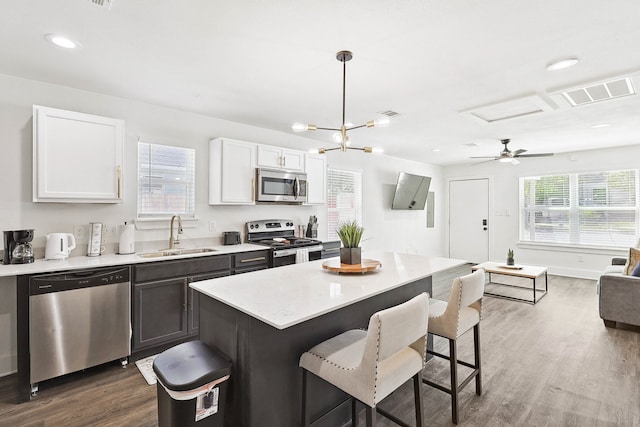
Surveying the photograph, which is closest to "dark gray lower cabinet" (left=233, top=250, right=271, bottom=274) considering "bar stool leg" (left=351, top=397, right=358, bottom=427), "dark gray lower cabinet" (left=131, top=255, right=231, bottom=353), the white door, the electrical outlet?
"dark gray lower cabinet" (left=131, top=255, right=231, bottom=353)

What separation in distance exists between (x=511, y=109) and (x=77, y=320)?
470cm

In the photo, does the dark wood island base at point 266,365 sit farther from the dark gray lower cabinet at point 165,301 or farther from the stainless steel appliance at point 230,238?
the stainless steel appliance at point 230,238

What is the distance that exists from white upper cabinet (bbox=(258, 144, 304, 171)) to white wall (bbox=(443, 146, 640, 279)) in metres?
5.16

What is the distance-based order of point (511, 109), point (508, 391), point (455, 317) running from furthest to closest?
point (511, 109)
point (508, 391)
point (455, 317)

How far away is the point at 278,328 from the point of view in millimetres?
1266

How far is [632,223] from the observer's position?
573 cm

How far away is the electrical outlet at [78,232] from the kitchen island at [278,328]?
1866 mm

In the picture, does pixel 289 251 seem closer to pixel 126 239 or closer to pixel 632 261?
pixel 126 239

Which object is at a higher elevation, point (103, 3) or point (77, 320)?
point (103, 3)

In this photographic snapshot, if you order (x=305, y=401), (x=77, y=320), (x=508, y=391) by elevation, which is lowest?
(x=508, y=391)

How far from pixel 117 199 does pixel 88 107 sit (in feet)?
3.12

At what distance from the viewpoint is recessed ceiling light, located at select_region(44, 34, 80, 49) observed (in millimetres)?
2078

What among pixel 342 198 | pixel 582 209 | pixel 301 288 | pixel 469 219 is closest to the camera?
pixel 301 288

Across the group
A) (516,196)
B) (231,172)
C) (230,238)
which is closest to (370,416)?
(230,238)
